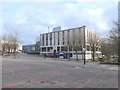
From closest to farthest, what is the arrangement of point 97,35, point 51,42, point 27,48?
point 97,35
point 51,42
point 27,48

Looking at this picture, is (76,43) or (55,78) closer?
(55,78)

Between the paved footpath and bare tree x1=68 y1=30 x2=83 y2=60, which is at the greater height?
bare tree x1=68 y1=30 x2=83 y2=60

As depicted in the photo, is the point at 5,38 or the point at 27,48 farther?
the point at 27,48

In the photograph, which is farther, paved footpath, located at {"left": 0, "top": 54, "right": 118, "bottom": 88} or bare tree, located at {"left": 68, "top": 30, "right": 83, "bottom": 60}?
bare tree, located at {"left": 68, "top": 30, "right": 83, "bottom": 60}

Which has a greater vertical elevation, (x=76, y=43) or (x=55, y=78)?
(x=76, y=43)

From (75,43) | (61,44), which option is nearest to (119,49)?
(75,43)

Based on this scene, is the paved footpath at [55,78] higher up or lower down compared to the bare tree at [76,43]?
lower down

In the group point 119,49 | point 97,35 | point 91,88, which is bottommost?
point 91,88

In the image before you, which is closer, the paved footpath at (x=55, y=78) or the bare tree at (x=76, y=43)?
the paved footpath at (x=55, y=78)

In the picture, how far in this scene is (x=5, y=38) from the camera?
6100cm

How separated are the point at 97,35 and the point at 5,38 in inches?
1664

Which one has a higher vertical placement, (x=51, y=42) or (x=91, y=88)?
(x=51, y=42)

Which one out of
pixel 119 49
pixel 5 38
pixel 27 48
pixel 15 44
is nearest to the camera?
pixel 119 49

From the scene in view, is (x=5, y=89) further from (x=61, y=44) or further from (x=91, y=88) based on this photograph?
(x=61, y=44)
